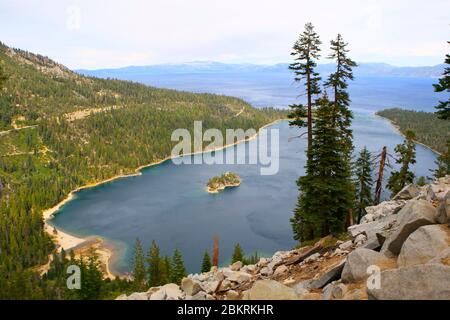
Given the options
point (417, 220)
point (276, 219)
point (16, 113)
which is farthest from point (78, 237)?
point (16, 113)

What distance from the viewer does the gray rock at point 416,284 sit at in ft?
32.6

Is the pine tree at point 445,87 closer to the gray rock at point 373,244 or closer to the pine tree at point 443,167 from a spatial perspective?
the pine tree at point 443,167

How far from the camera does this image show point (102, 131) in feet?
635

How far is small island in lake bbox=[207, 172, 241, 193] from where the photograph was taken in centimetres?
12351

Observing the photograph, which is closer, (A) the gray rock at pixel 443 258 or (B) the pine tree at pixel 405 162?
(A) the gray rock at pixel 443 258

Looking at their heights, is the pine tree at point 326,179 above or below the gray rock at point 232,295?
above

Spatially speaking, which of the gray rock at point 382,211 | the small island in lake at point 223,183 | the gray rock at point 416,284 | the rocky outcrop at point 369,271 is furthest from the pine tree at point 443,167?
Answer: the small island in lake at point 223,183

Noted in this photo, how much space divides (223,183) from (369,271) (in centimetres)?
11344

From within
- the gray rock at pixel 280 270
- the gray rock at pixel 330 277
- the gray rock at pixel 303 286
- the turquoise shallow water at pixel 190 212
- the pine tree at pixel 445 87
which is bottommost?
the turquoise shallow water at pixel 190 212

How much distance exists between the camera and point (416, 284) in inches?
404

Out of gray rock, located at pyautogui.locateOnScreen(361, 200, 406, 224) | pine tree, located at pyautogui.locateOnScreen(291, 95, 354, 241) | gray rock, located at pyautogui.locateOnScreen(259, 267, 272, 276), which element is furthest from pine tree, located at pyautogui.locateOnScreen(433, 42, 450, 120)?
gray rock, located at pyautogui.locateOnScreen(259, 267, 272, 276)

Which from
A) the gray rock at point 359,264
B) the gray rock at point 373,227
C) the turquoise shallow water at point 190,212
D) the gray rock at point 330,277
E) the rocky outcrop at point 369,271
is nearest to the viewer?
the rocky outcrop at point 369,271

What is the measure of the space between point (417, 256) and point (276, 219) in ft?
271

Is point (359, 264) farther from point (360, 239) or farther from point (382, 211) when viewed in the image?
point (382, 211)
